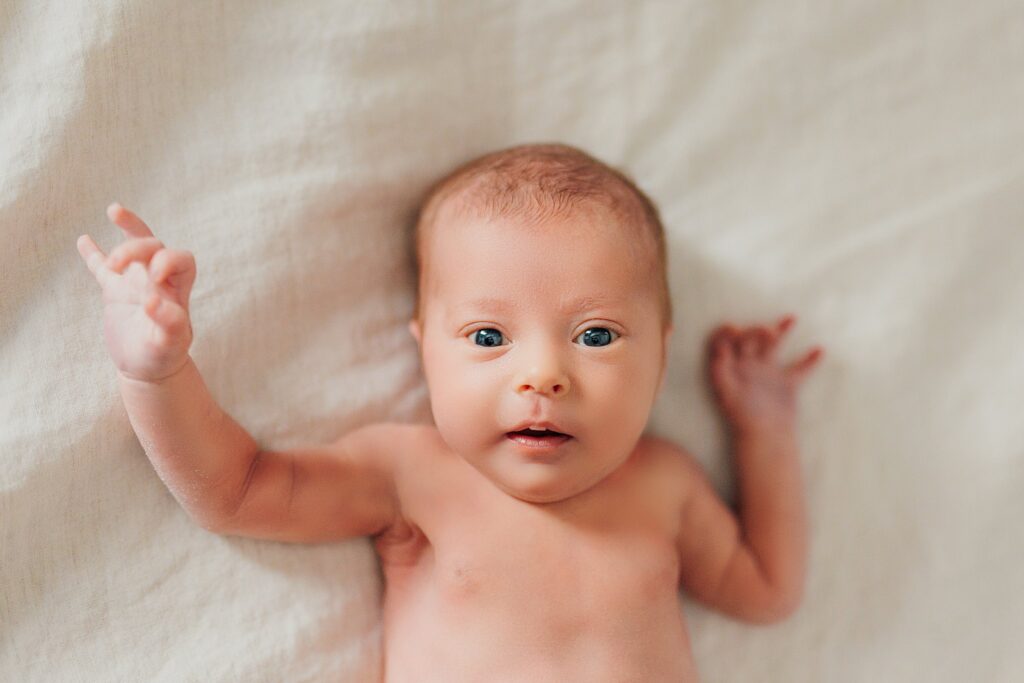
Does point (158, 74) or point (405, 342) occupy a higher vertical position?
point (158, 74)

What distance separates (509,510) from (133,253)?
1.68ft

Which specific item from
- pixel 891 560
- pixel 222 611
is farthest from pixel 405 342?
pixel 891 560

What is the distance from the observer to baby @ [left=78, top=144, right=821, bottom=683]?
3.73ft

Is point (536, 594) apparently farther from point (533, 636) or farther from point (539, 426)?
point (539, 426)

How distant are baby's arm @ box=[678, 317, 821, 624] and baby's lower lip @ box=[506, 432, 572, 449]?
0.27 meters

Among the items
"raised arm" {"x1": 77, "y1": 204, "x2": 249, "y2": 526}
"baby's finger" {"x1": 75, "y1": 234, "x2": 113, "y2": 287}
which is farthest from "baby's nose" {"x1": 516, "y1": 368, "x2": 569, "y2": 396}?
"baby's finger" {"x1": 75, "y1": 234, "x2": 113, "y2": 287}

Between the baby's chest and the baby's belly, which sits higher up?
the baby's chest

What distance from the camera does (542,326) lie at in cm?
115

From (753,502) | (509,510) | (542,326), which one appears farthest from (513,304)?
(753,502)

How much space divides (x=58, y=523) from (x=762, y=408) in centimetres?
87

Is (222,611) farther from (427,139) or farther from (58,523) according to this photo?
(427,139)

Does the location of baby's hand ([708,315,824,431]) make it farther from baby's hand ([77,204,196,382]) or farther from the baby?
baby's hand ([77,204,196,382])

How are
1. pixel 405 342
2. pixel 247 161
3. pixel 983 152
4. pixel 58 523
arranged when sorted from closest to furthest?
pixel 58 523, pixel 247 161, pixel 405 342, pixel 983 152

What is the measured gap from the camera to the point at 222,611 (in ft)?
3.90
